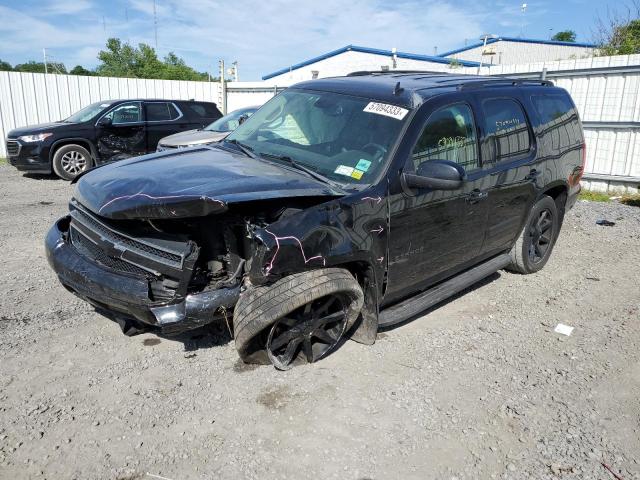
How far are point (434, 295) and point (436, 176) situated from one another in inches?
44.2

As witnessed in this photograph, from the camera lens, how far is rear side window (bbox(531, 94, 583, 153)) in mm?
4984

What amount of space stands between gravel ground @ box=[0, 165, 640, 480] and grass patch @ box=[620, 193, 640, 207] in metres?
5.27

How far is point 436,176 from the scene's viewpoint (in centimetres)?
333

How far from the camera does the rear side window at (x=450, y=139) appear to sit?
3.65 meters

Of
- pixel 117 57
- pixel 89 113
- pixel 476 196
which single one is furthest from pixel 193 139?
pixel 117 57

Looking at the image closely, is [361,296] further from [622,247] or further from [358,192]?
[622,247]

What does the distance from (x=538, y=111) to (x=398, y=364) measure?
302 cm

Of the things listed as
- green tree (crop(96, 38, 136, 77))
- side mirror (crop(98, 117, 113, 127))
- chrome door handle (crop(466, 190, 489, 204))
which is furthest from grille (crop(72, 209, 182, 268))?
green tree (crop(96, 38, 136, 77))

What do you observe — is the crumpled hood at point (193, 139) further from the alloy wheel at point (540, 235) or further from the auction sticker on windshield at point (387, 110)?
the alloy wheel at point (540, 235)

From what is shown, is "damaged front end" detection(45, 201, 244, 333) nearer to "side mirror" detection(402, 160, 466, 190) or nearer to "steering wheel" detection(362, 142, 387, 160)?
"steering wheel" detection(362, 142, 387, 160)

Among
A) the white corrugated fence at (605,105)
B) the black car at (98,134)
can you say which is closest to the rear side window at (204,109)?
the black car at (98,134)

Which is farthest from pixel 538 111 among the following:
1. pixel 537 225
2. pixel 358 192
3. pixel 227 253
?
pixel 227 253

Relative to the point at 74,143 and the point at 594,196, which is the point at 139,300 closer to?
the point at 74,143

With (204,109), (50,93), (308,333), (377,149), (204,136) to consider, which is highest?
(50,93)
